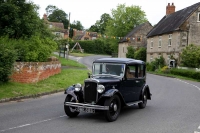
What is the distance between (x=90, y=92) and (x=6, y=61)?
245 inches

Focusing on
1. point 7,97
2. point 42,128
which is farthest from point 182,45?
point 42,128

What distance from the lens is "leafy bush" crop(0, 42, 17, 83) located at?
1311 centimetres

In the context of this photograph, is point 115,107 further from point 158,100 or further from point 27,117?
point 158,100

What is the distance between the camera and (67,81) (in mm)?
18406

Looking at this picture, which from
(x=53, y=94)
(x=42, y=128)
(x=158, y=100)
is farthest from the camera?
(x=53, y=94)

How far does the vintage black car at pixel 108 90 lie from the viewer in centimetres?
859

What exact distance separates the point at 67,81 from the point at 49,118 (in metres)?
9.59

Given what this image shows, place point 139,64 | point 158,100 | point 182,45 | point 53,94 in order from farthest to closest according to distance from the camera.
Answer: point 182,45 < point 53,94 < point 158,100 < point 139,64

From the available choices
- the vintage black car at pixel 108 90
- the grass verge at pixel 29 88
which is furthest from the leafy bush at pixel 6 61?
the vintage black car at pixel 108 90

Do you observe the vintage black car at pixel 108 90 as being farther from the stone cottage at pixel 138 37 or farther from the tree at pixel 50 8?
the tree at pixel 50 8

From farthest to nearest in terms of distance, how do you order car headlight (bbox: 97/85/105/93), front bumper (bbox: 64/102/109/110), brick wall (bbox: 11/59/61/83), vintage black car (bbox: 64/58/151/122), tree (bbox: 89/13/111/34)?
tree (bbox: 89/13/111/34), brick wall (bbox: 11/59/61/83), car headlight (bbox: 97/85/105/93), vintage black car (bbox: 64/58/151/122), front bumper (bbox: 64/102/109/110)

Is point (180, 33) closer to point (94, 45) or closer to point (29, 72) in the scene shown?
point (29, 72)

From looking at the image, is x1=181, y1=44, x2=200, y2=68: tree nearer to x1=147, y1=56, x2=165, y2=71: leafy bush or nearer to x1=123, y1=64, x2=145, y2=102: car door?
x1=147, y1=56, x2=165, y2=71: leafy bush

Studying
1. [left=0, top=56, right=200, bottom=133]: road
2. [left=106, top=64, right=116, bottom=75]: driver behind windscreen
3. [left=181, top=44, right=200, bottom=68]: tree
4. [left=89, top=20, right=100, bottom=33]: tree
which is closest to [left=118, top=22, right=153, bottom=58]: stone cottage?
[left=181, top=44, right=200, bottom=68]: tree
